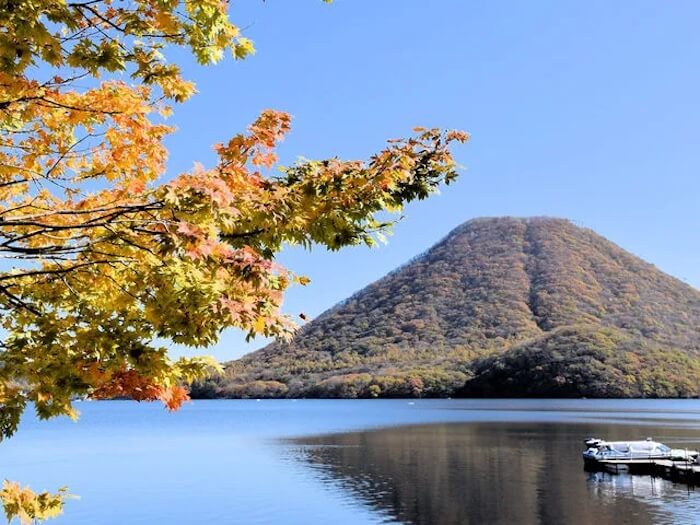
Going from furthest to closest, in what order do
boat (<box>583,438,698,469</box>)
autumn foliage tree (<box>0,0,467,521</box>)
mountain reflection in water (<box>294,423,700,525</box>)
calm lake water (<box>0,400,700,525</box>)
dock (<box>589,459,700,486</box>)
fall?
boat (<box>583,438,698,469</box>) < dock (<box>589,459,700,486</box>) < calm lake water (<box>0,400,700,525</box>) < mountain reflection in water (<box>294,423,700,525</box>) < autumn foliage tree (<box>0,0,467,521</box>)

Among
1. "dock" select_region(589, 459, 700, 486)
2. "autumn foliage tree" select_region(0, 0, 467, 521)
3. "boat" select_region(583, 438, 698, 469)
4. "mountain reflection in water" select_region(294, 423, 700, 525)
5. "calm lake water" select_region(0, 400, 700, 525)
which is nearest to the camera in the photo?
"autumn foliage tree" select_region(0, 0, 467, 521)

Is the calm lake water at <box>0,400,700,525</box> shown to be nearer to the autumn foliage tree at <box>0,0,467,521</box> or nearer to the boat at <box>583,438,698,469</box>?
the boat at <box>583,438,698,469</box>

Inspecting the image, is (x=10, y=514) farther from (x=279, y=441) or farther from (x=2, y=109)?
(x=279, y=441)

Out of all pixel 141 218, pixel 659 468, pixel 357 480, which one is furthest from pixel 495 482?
pixel 141 218

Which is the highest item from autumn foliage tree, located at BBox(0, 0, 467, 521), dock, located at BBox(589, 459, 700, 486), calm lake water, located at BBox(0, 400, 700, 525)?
autumn foliage tree, located at BBox(0, 0, 467, 521)

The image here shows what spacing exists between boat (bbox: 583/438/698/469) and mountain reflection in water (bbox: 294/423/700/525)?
5.29 feet

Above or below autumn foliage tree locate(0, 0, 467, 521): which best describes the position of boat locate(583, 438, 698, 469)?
below

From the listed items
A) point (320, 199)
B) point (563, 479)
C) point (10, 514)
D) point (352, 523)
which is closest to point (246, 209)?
point (320, 199)

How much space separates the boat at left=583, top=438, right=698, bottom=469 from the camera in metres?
56.7

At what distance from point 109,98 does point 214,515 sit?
39.5m

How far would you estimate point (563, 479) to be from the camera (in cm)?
5325

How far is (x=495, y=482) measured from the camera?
5166 centimetres

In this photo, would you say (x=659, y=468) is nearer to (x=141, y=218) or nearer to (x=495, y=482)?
(x=495, y=482)

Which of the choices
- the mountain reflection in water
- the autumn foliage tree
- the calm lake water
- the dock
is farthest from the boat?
the autumn foliage tree
